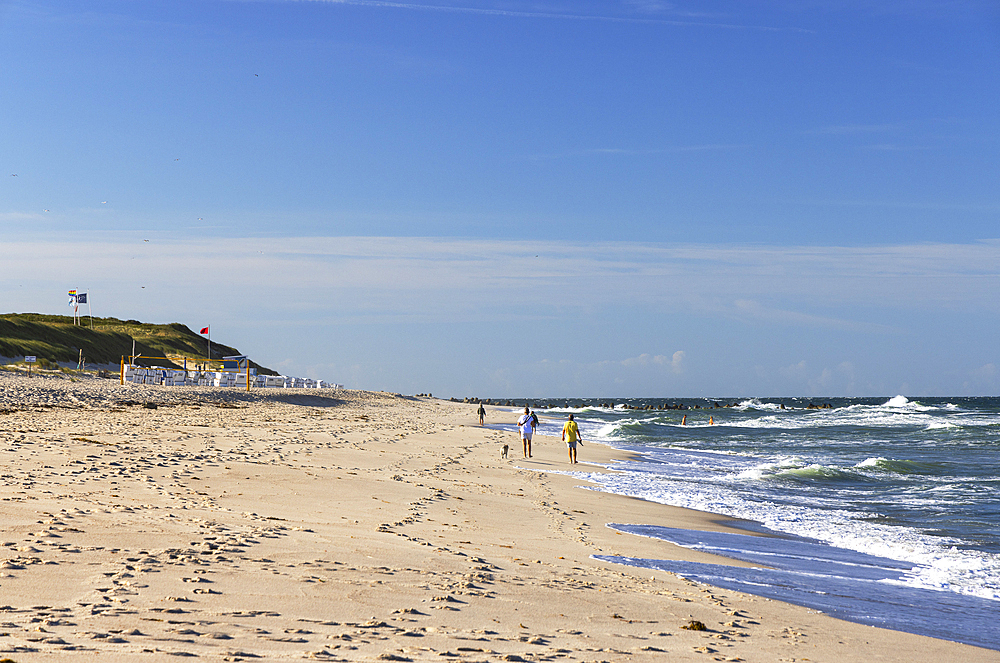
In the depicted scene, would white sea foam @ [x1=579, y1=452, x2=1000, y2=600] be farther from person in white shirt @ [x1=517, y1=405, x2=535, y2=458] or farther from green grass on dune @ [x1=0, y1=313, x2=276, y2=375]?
green grass on dune @ [x1=0, y1=313, x2=276, y2=375]

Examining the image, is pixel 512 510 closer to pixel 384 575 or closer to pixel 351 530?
pixel 351 530

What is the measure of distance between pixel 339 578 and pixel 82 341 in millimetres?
78903

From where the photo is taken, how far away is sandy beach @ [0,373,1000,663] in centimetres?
464

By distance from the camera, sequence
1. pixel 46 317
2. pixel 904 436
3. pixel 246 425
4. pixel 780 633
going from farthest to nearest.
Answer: pixel 46 317 → pixel 904 436 → pixel 246 425 → pixel 780 633

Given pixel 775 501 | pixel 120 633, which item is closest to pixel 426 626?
pixel 120 633

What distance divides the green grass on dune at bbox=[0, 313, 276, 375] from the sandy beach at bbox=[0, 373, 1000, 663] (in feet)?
185

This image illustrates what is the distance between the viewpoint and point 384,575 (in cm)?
634

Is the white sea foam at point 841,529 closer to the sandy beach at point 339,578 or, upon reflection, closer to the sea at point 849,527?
the sea at point 849,527

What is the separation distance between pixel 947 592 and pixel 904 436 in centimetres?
3365

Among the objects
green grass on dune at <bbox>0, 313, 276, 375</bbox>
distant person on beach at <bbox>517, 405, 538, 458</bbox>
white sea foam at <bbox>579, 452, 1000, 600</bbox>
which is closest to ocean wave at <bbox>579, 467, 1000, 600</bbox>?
white sea foam at <bbox>579, 452, 1000, 600</bbox>

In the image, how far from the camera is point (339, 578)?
609 centimetres

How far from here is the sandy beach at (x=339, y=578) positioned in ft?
15.2

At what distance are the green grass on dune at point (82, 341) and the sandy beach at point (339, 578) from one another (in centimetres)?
5654

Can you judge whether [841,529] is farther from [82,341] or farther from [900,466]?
[82,341]
